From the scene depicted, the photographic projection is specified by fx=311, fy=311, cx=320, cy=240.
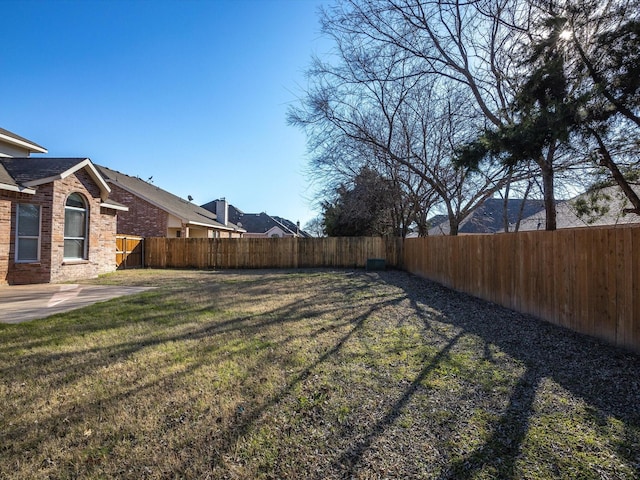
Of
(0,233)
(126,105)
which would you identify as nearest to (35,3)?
(126,105)

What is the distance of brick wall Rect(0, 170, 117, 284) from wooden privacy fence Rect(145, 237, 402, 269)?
510cm

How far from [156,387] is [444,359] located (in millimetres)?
3101

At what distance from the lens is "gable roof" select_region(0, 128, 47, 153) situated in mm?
10916

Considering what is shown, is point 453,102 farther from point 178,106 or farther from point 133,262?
point 133,262

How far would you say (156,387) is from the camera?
9.54 feet

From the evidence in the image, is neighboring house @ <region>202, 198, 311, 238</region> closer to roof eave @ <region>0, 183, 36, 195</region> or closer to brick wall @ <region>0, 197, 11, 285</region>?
roof eave @ <region>0, 183, 36, 195</region>

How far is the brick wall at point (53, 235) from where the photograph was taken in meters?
8.58

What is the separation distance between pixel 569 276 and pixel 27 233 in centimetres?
1296

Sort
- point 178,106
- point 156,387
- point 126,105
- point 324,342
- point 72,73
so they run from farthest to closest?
point 178,106 → point 126,105 → point 72,73 → point 324,342 → point 156,387

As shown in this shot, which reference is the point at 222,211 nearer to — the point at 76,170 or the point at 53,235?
the point at 76,170

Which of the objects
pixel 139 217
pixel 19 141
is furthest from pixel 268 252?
pixel 19 141

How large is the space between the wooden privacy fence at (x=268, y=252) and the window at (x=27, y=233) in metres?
7.46

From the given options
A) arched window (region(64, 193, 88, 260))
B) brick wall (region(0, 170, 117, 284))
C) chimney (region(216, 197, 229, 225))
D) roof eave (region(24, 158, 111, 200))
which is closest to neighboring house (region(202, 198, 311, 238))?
chimney (region(216, 197, 229, 225))

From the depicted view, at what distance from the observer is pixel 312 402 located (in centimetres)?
268
